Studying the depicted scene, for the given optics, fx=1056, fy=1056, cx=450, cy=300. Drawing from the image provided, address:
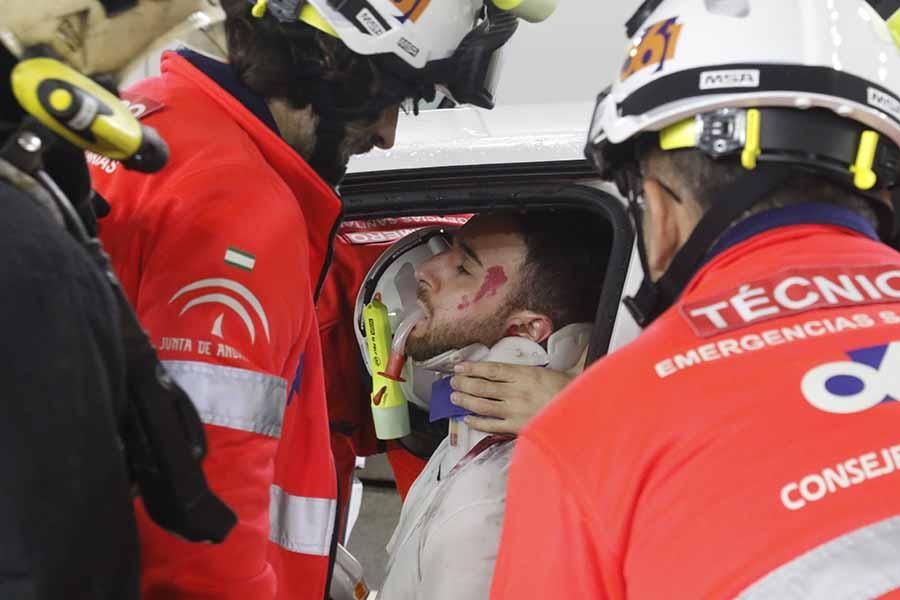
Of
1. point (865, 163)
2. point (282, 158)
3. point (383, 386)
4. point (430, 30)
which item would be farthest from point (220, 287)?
point (383, 386)

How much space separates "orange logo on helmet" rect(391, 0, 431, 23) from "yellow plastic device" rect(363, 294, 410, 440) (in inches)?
35.2

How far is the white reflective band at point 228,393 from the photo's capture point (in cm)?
138

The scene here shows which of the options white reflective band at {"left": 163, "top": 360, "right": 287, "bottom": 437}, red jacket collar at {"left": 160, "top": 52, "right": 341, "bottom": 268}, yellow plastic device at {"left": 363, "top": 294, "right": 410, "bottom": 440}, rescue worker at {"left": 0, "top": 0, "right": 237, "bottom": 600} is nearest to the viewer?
rescue worker at {"left": 0, "top": 0, "right": 237, "bottom": 600}

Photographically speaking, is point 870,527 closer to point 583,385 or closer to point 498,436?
point 583,385

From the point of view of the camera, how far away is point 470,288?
2297 mm

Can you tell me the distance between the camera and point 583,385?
43.6 inches

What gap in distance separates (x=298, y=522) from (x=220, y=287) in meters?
0.58

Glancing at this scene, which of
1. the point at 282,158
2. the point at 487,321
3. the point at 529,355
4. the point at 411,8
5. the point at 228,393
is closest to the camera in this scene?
the point at 228,393

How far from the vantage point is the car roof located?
2227 millimetres

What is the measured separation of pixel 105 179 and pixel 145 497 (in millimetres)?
669

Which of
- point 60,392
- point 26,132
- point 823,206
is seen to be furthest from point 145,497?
point 823,206

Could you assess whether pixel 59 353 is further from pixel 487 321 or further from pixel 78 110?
pixel 487 321

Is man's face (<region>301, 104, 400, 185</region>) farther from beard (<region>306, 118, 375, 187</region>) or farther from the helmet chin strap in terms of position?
the helmet chin strap

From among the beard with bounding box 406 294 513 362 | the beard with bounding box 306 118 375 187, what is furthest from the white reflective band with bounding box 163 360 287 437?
the beard with bounding box 406 294 513 362
